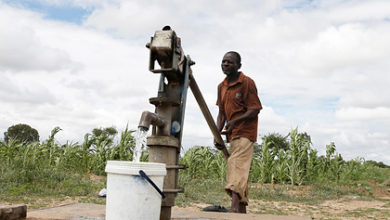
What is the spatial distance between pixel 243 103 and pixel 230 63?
0.39 m

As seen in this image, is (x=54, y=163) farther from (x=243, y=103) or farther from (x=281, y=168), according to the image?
(x=243, y=103)

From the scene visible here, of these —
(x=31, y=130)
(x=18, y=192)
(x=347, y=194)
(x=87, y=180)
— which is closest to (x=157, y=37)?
(x=18, y=192)

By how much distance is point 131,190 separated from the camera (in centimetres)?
198

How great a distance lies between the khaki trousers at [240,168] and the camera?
3.27m

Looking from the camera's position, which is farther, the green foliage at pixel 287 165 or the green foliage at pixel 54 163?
the green foliage at pixel 287 165

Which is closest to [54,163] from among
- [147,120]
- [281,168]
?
[281,168]

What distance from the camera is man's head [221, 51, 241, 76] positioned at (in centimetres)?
341

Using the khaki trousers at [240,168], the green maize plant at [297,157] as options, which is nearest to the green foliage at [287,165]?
the green maize plant at [297,157]

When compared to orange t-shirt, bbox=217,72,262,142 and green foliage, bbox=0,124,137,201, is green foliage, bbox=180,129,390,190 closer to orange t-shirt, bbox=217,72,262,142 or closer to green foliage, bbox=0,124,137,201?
green foliage, bbox=0,124,137,201

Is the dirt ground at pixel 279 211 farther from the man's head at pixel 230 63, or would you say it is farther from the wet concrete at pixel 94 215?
the man's head at pixel 230 63

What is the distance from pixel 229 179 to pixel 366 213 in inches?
114

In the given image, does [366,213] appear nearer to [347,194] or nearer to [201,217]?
[347,194]

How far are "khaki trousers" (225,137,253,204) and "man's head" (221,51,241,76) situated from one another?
24.8 inches

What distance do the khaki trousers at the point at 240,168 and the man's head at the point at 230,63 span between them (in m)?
0.63
